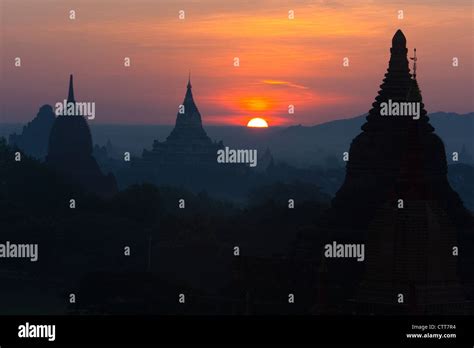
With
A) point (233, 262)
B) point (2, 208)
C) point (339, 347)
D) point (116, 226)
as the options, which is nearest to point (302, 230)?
point (233, 262)

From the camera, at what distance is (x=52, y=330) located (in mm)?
36625

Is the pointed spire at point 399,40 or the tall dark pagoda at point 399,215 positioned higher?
the pointed spire at point 399,40

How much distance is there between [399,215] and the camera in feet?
362

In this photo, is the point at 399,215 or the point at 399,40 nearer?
the point at 399,215

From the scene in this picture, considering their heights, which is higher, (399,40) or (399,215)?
(399,40)

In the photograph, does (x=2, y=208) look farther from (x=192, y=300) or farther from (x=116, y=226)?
(x=192, y=300)

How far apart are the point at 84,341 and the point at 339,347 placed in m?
4.36

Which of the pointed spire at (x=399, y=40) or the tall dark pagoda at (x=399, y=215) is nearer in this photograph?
the tall dark pagoda at (x=399, y=215)

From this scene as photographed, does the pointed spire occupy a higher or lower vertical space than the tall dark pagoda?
higher

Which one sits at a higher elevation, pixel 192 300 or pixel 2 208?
pixel 2 208

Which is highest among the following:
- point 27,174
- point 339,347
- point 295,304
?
point 27,174

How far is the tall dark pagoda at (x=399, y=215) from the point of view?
109 m

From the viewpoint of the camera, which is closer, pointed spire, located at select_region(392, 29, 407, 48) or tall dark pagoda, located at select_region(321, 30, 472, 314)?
tall dark pagoda, located at select_region(321, 30, 472, 314)

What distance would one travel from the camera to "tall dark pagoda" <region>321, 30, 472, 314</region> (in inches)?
4309
